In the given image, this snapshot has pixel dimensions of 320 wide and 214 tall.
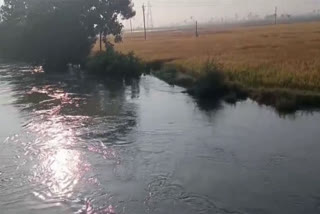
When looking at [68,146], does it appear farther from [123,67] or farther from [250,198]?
[123,67]

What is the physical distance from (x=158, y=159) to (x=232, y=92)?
8.15m

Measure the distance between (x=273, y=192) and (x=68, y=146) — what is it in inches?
236

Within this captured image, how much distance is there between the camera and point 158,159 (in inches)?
443

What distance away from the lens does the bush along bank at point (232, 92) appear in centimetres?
1586

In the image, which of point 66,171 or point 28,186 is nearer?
point 28,186

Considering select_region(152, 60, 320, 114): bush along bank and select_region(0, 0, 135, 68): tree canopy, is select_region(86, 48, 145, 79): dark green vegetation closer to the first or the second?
select_region(0, 0, 135, 68): tree canopy

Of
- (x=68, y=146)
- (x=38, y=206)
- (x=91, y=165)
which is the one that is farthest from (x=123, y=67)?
(x=38, y=206)

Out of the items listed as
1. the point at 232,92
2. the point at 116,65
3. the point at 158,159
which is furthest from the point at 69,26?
the point at 158,159

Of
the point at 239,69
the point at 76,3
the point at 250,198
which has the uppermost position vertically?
the point at 76,3

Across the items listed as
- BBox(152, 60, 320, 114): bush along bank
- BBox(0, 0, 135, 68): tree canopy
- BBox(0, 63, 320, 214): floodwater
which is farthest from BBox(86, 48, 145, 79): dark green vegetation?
BBox(0, 63, 320, 214): floodwater

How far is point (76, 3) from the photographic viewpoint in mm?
33688

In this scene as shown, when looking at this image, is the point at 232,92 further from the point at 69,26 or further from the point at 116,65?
the point at 69,26

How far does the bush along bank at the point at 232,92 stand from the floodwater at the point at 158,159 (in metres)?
0.52

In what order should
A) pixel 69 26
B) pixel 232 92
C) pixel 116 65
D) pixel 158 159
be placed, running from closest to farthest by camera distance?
pixel 158 159 < pixel 232 92 < pixel 116 65 < pixel 69 26
